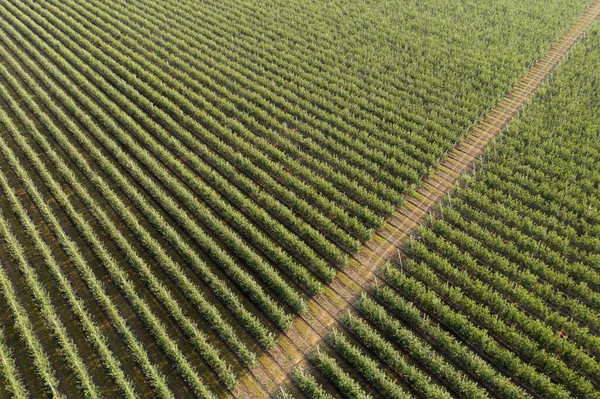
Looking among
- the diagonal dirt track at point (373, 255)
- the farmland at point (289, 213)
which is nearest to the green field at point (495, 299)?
the farmland at point (289, 213)

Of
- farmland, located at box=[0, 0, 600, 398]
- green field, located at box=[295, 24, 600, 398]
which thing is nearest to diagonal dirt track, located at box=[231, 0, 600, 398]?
farmland, located at box=[0, 0, 600, 398]

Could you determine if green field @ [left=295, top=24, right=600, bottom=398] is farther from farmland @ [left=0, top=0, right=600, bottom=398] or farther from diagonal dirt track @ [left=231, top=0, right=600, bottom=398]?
diagonal dirt track @ [left=231, top=0, right=600, bottom=398]

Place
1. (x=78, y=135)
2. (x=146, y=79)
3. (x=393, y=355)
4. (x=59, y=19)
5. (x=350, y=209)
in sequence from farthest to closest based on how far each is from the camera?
1. (x=59, y=19)
2. (x=146, y=79)
3. (x=78, y=135)
4. (x=350, y=209)
5. (x=393, y=355)

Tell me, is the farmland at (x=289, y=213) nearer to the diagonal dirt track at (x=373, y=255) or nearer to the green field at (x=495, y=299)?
the green field at (x=495, y=299)

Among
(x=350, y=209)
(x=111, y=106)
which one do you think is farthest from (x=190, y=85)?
(x=350, y=209)

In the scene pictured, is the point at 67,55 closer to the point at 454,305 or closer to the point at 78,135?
the point at 78,135

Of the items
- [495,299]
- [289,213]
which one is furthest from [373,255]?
[495,299]
